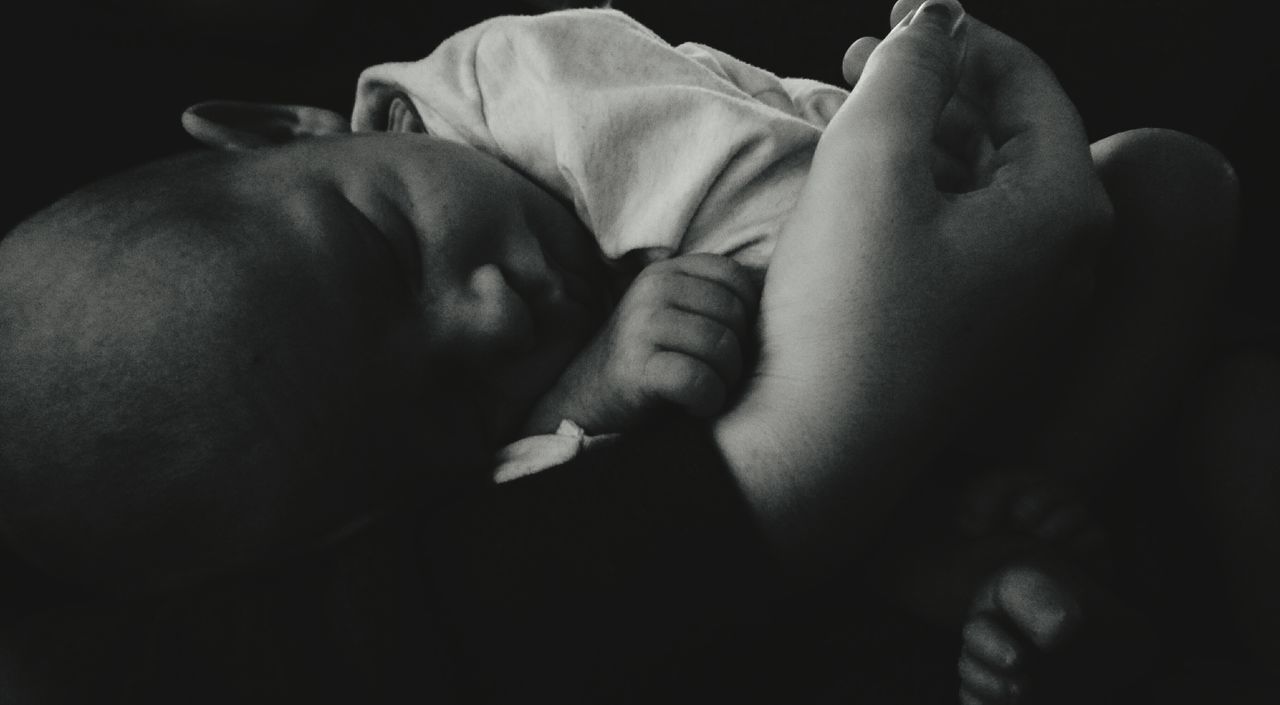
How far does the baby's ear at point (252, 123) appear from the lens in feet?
2.69

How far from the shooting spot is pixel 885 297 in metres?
0.51

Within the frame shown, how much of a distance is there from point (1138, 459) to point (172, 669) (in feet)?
2.25

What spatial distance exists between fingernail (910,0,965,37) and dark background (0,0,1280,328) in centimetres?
32

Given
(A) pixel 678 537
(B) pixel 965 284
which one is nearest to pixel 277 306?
(A) pixel 678 537

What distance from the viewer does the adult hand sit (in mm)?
503

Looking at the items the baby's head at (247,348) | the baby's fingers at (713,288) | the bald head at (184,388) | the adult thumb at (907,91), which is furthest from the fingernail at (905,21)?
the bald head at (184,388)

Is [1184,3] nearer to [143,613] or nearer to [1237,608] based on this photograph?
[1237,608]

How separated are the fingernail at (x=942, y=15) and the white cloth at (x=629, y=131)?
4.6 inches

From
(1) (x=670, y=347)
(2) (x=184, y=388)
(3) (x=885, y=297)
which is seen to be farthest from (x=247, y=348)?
(3) (x=885, y=297)

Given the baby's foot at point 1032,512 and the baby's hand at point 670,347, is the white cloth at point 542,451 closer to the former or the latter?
the baby's hand at point 670,347

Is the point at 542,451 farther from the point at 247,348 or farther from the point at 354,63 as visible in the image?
the point at 354,63

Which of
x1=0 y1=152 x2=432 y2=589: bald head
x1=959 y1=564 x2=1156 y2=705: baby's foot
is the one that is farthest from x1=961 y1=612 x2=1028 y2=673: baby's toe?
x1=0 y1=152 x2=432 y2=589: bald head

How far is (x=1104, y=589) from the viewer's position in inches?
19.8

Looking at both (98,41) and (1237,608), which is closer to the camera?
(1237,608)
